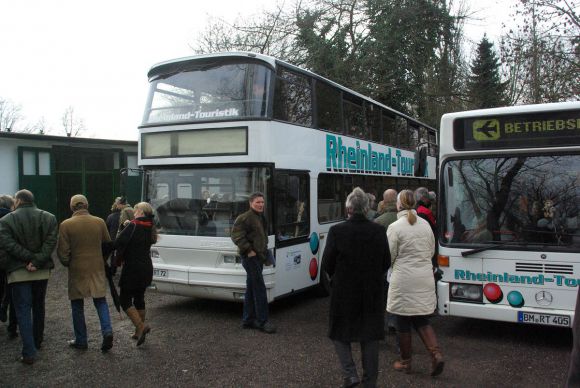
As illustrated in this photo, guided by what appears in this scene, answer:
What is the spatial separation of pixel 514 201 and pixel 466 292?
4.09ft

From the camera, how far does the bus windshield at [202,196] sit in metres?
7.72

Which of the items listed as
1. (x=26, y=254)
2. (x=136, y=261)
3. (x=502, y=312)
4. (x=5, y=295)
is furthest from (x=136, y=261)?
(x=502, y=312)

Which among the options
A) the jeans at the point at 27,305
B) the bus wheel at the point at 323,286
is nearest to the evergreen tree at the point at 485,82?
the bus wheel at the point at 323,286

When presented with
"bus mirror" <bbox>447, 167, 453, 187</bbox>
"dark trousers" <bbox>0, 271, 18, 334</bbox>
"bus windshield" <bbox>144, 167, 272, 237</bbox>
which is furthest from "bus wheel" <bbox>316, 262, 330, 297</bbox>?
"dark trousers" <bbox>0, 271, 18, 334</bbox>

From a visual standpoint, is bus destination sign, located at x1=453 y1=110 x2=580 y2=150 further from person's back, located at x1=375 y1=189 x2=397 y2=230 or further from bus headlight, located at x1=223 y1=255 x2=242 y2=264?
bus headlight, located at x1=223 y1=255 x2=242 y2=264

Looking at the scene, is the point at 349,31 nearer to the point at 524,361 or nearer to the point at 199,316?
the point at 199,316

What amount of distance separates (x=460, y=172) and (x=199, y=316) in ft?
14.6

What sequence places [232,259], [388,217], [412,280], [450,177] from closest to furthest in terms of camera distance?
1. [412,280]
2. [450,177]
3. [388,217]
4. [232,259]

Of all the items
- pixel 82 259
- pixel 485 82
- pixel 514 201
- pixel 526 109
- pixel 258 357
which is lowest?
pixel 258 357

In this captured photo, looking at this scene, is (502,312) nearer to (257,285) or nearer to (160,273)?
(257,285)

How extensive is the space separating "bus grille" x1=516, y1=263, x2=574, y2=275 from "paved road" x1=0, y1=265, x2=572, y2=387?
0.98 metres

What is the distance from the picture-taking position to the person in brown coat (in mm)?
6145

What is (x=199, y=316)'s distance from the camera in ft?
27.0

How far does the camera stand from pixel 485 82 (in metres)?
30.8
